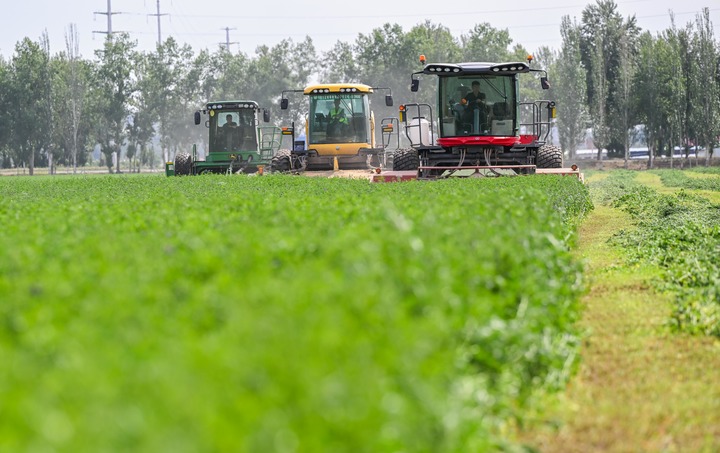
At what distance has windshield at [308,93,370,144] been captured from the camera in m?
33.4

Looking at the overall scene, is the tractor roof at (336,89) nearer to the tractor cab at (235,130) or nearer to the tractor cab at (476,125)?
the tractor cab at (235,130)

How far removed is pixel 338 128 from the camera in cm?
3353

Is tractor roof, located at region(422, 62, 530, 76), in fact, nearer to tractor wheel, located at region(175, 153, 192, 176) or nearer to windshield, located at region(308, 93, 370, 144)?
windshield, located at region(308, 93, 370, 144)

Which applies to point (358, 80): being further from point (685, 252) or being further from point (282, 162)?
point (685, 252)

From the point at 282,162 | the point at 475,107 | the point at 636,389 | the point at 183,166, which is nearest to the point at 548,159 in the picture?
the point at 475,107

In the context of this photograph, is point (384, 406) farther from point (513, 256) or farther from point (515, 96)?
point (515, 96)

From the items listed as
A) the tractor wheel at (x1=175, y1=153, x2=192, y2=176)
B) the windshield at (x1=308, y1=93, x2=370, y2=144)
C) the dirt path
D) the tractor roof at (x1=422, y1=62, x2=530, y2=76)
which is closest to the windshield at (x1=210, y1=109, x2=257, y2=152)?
the tractor wheel at (x1=175, y1=153, x2=192, y2=176)

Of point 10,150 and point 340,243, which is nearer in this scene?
point 340,243

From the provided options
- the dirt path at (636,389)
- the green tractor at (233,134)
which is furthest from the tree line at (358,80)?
the dirt path at (636,389)

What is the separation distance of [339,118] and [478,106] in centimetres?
890

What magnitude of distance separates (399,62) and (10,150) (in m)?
35.9

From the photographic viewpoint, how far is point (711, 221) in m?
19.4

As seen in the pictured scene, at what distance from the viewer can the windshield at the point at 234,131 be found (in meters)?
36.9

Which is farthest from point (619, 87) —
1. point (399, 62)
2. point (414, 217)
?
point (414, 217)
